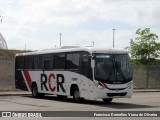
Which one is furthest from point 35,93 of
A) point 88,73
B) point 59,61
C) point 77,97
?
point 88,73

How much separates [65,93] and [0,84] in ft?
43.3

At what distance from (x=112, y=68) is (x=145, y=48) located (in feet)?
101

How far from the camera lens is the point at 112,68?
945 inches

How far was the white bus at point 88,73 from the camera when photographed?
2367 centimetres

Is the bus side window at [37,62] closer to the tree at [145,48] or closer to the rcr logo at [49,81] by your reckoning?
the rcr logo at [49,81]

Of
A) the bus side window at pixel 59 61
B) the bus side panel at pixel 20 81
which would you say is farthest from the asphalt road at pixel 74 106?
the bus side panel at pixel 20 81

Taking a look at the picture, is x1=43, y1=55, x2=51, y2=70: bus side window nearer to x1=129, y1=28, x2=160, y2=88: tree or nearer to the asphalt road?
the asphalt road

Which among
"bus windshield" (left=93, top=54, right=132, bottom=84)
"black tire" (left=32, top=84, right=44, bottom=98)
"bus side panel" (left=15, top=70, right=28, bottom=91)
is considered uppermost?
"bus windshield" (left=93, top=54, right=132, bottom=84)

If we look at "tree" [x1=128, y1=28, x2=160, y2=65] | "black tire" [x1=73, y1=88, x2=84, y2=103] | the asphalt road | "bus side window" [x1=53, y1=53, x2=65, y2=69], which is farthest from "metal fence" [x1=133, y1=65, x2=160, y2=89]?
"black tire" [x1=73, y1=88, x2=84, y2=103]

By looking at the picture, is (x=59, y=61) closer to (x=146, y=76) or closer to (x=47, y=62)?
(x=47, y=62)

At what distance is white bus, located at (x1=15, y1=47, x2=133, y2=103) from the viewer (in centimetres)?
2367

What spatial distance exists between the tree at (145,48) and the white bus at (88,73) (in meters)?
27.1

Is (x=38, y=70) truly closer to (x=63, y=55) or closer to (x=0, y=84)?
(x=63, y=55)

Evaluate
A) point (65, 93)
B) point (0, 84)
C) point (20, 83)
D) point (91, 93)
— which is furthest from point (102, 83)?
point (0, 84)
